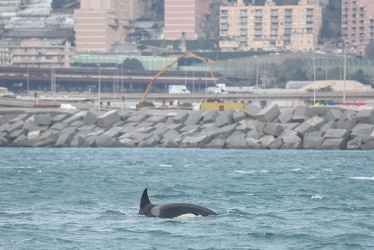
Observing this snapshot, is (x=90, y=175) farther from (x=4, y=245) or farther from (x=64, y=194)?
(x=4, y=245)

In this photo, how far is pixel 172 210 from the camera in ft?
117

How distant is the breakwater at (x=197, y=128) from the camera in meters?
86.9

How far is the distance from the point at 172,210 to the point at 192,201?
6459 mm

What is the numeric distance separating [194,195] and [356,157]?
29.3 meters

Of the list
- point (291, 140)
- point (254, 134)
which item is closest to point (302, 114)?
point (254, 134)

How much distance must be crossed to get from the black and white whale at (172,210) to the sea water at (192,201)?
0.21m

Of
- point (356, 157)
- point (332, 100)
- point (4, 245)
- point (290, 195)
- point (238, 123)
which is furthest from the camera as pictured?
point (332, 100)

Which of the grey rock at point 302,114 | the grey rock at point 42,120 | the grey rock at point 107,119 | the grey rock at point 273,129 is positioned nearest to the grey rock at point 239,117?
the grey rock at point 302,114

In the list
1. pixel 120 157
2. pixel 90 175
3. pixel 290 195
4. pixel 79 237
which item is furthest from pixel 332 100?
pixel 79 237

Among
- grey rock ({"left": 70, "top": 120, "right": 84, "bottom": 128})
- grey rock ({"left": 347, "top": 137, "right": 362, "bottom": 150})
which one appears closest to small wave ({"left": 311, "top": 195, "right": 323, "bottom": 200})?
grey rock ({"left": 347, "top": 137, "right": 362, "bottom": 150})

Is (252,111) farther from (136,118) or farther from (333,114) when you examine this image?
(136,118)

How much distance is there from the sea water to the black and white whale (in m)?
0.21

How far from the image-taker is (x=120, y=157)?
7512cm

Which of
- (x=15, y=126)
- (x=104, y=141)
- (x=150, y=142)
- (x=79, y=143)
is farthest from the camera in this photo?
(x=15, y=126)
